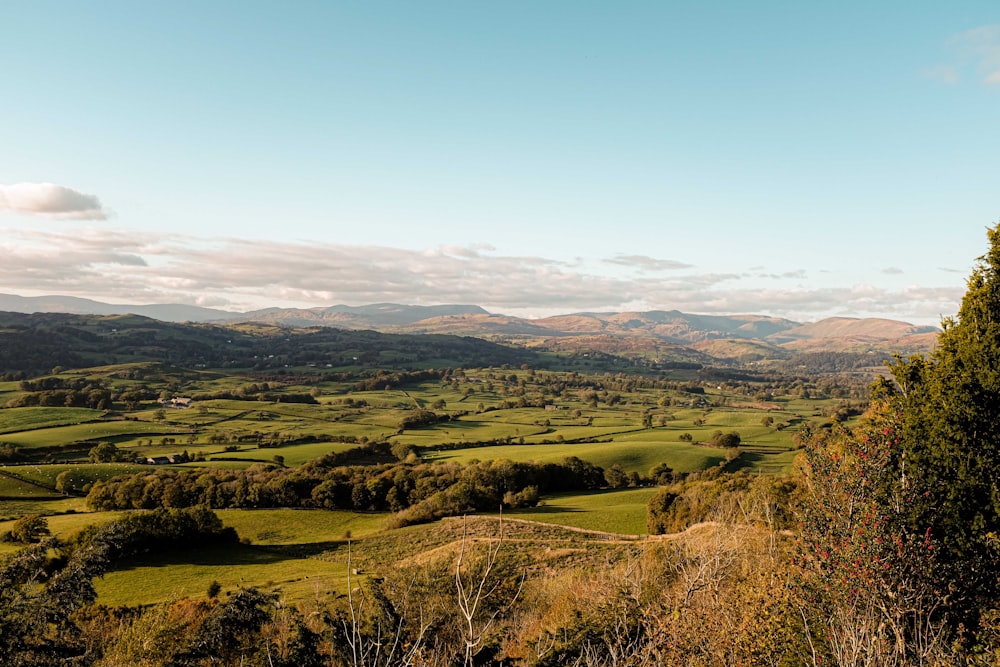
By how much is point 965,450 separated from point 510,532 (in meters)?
39.6

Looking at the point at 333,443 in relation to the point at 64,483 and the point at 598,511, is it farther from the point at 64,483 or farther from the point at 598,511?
the point at 598,511

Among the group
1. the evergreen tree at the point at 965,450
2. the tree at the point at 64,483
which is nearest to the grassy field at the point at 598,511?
the evergreen tree at the point at 965,450

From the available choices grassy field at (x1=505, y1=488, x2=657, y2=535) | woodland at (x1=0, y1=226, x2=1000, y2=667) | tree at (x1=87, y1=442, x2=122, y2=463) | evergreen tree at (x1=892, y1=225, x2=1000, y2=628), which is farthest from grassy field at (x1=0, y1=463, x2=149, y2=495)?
evergreen tree at (x1=892, y1=225, x2=1000, y2=628)

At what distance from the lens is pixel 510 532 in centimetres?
5141

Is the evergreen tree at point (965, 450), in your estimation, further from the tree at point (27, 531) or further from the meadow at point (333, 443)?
the tree at point (27, 531)

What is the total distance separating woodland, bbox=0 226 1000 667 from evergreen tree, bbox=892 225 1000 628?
77 mm

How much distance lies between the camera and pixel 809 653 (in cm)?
1484

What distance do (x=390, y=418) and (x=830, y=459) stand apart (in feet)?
395

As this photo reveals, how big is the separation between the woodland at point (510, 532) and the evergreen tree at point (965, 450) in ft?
0.25

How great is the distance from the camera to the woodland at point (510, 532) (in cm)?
1551

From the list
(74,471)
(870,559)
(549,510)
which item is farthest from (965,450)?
(74,471)

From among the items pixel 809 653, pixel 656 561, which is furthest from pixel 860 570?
pixel 656 561

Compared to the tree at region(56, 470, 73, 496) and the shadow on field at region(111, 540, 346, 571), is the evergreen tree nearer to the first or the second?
the shadow on field at region(111, 540, 346, 571)

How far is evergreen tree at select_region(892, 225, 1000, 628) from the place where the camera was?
1650 cm
